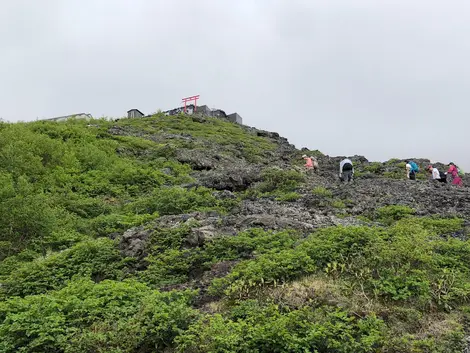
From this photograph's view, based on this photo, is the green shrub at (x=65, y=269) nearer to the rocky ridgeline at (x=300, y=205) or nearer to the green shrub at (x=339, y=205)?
the rocky ridgeline at (x=300, y=205)

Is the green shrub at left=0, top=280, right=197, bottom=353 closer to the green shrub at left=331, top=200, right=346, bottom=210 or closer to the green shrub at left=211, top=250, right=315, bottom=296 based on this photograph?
the green shrub at left=211, top=250, right=315, bottom=296

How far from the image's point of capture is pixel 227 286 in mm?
8047

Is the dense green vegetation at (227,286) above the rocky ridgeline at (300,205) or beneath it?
beneath

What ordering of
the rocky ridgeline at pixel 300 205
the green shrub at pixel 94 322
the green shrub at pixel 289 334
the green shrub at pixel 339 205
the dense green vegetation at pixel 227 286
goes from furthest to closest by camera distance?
the green shrub at pixel 339 205 → the rocky ridgeline at pixel 300 205 → the green shrub at pixel 94 322 → the dense green vegetation at pixel 227 286 → the green shrub at pixel 289 334

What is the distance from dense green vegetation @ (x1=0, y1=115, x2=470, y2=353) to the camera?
610 cm

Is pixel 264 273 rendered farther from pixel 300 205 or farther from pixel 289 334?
pixel 300 205

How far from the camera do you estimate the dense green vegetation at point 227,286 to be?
20.0 feet

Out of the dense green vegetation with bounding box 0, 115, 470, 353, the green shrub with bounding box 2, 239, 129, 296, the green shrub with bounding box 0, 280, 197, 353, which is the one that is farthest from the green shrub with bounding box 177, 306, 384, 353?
the green shrub with bounding box 2, 239, 129, 296

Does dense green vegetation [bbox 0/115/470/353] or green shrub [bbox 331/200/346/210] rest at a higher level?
green shrub [bbox 331/200/346/210]

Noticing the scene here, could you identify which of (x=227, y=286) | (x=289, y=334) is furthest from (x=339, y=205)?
(x=289, y=334)

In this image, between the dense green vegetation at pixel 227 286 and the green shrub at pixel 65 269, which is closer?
the dense green vegetation at pixel 227 286

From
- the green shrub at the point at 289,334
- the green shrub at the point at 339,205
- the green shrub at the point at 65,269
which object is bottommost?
the green shrub at the point at 289,334

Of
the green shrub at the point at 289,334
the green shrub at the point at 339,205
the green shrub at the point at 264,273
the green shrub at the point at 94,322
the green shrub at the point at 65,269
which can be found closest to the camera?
the green shrub at the point at 289,334

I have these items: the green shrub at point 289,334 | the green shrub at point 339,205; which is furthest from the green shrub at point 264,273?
the green shrub at point 339,205
